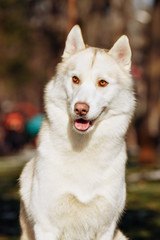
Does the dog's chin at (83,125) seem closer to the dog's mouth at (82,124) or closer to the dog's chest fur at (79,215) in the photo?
the dog's mouth at (82,124)

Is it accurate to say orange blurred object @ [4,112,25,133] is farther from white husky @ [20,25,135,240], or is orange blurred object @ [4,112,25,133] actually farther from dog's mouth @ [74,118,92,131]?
dog's mouth @ [74,118,92,131]

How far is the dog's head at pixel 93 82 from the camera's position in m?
4.51

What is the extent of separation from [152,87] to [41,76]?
55.6ft

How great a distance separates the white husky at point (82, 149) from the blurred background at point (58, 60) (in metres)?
2.72

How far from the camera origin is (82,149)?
482 centimetres

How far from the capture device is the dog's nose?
438cm

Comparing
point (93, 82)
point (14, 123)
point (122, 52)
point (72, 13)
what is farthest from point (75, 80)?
point (14, 123)

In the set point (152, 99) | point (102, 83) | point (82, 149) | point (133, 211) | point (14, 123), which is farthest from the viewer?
point (14, 123)

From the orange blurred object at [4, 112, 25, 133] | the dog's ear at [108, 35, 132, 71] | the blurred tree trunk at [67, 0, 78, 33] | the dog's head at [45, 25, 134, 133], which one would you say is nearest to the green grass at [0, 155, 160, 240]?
the dog's head at [45, 25, 134, 133]

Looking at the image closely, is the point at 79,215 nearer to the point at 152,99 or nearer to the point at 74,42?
the point at 74,42

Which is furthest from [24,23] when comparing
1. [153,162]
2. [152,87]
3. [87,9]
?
[153,162]

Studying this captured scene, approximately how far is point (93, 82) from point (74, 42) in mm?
590

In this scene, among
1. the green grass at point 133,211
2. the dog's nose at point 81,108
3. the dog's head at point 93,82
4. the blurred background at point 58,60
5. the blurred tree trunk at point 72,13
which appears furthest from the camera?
the blurred tree trunk at point 72,13

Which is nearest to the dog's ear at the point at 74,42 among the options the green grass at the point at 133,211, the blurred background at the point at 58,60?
the blurred background at the point at 58,60
